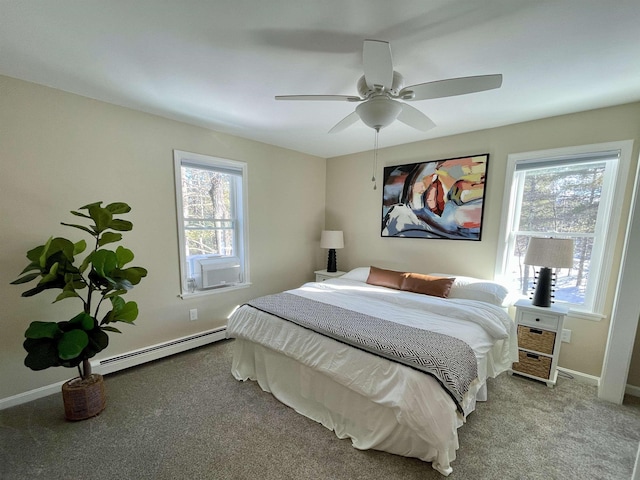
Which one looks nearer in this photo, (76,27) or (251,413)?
(76,27)

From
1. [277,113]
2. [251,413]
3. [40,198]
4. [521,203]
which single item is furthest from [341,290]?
[40,198]

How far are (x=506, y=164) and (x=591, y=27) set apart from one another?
144 centimetres

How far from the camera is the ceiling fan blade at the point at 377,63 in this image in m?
1.09

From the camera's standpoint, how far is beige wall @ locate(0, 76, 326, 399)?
184cm

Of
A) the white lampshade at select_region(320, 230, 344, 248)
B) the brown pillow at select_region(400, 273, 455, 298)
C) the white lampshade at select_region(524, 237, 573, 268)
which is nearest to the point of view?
the white lampshade at select_region(524, 237, 573, 268)

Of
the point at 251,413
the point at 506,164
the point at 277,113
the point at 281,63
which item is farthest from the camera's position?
the point at 506,164

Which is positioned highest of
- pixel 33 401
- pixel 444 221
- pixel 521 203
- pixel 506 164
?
pixel 506 164

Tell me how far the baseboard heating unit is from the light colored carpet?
0.28 metres

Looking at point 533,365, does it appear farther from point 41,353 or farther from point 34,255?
point 34,255

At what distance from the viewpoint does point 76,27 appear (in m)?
1.31

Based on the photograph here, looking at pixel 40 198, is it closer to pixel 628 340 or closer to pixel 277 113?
pixel 277 113

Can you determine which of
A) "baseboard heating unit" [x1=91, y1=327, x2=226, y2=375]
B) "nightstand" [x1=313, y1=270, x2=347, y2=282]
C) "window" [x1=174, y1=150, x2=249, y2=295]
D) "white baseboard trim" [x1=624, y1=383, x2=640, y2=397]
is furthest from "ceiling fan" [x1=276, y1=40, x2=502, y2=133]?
"white baseboard trim" [x1=624, y1=383, x2=640, y2=397]

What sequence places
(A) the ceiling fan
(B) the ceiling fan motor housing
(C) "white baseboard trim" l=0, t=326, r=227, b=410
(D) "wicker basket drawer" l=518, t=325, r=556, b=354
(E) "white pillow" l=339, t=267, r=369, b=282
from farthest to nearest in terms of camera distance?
(E) "white pillow" l=339, t=267, r=369, b=282, (D) "wicker basket drawer" l=518, t=325, r=556, b=354, (C) "white baseboard trim" l=0, t=326, r=227, b=410, (B) the ceiling fan motor housing, (A) the ceiling fan

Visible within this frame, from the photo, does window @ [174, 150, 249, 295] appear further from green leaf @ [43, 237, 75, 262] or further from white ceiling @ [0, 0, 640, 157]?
green leaf @ [43, 237, 75, 262]
